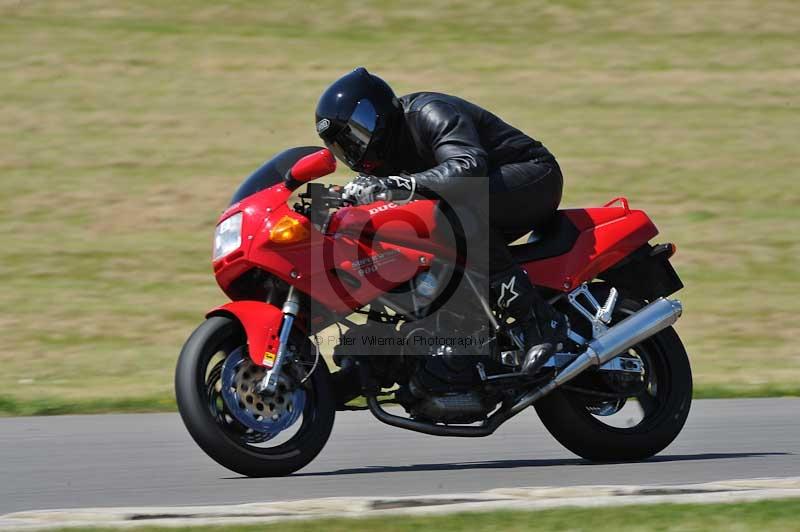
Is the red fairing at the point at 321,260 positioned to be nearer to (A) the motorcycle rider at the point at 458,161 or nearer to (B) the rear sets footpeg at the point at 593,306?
(A) the motorcycle rider at the point at 458,161

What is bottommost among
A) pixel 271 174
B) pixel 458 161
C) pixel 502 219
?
pixel 502 219

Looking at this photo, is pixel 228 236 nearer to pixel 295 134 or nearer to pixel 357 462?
pixel 357 462

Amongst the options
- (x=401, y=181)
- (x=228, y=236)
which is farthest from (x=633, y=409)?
(x=228, y=236)

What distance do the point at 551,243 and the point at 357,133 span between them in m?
0.99

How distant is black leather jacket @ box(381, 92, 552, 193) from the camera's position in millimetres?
5277

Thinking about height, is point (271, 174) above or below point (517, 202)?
above

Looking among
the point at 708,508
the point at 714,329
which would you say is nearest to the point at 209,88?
the point at 714,329

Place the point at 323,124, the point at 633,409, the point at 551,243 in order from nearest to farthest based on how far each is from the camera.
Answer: the point at 323,124 < the point at 551,243 < the point at 633,409

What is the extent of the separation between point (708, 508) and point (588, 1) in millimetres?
15402

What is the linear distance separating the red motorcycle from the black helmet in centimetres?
14

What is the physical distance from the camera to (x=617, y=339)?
564 cm

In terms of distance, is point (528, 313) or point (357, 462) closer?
point (528, 313)

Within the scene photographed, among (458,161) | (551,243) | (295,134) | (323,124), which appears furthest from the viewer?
(295,134)

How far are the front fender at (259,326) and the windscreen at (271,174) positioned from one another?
1.49ft
